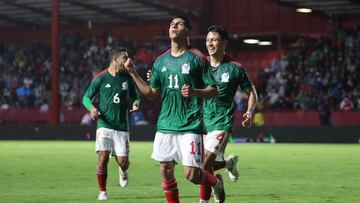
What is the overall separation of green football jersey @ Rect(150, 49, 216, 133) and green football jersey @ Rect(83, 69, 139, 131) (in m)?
3.68

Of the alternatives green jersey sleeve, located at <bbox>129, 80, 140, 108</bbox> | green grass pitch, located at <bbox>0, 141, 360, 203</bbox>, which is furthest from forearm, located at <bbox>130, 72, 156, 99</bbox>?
green jersey sleeve, located at <bbox>129, 80, 140, 108</bbox>

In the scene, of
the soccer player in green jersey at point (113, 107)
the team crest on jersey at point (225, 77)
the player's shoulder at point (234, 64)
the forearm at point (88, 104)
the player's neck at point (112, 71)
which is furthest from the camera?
the player's neck at point (112, 71)

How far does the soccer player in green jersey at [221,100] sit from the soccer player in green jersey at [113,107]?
1.62 meters

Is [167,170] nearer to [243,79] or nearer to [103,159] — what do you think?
[243,79]

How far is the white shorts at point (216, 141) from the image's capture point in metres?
11.4

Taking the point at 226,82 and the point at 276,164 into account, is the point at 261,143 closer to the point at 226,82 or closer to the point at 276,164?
the point at 276,164

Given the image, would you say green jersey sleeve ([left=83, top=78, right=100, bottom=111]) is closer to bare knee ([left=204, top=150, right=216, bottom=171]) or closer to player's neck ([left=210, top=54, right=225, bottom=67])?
player's neck ([left=210, top=54, right=225, bottom=67])

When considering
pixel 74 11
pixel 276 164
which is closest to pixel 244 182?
pixel 276 164

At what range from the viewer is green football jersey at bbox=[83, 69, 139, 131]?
42.3 ft

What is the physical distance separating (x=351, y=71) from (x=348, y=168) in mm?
19108

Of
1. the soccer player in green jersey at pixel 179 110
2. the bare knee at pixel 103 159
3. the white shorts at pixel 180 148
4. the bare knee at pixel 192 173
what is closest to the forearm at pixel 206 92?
the soccer player in green jersey at pixel 179 110

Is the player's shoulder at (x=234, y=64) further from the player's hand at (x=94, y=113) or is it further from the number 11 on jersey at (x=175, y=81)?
the number 11 on jersey at (x=175, y=81)

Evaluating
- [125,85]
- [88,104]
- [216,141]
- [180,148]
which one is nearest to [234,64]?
[216,141]

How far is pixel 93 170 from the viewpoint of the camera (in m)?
18.3
